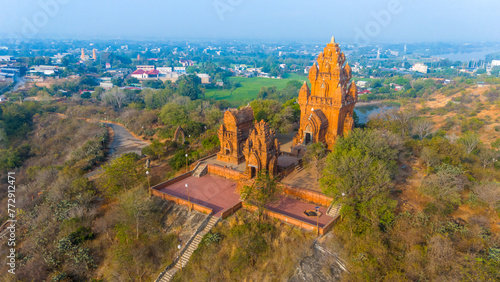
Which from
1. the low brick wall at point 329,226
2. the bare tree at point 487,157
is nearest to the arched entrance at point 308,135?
the low brick wall at point 329,226

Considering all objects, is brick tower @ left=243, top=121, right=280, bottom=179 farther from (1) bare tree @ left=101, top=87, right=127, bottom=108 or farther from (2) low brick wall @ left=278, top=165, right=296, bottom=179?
(1) bare tree @ left=101, top=87, right=127, bottom=108

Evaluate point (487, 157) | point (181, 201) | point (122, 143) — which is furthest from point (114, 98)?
point (487, 157)

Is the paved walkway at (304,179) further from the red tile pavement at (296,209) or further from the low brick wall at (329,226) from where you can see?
the low brick wall at (329,226)

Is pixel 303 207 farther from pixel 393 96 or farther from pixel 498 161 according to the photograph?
pixel 393 96

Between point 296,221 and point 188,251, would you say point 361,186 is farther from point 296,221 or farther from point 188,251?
point 188,251

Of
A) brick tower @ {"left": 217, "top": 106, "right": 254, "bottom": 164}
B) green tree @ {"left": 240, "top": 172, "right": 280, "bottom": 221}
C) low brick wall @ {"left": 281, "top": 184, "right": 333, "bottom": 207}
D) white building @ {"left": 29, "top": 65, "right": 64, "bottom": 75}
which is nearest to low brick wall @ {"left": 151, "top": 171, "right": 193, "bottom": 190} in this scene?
brick tower @ {"left": 217, "top": 106, "right": 254, "bottom": 164}

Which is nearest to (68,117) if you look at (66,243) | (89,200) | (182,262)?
(89,200)
